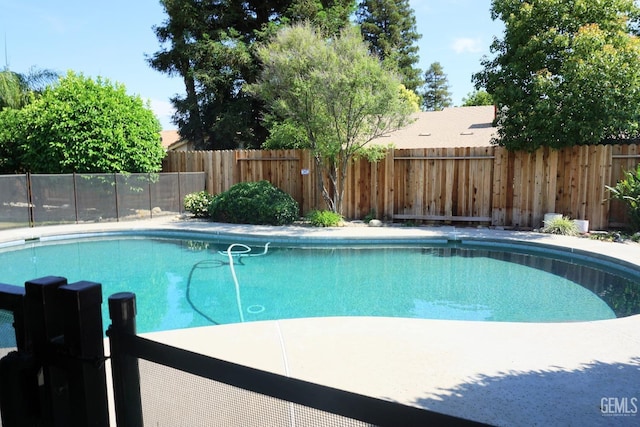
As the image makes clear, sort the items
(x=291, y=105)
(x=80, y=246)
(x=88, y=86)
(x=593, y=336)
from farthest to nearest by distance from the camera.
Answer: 1. (x=88, y=86)
2. (x=291, y=105)
3. (x=80, y=246)
4. (x=593, y=336)

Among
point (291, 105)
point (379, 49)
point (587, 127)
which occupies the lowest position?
point (587, 127)

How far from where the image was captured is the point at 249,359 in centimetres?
357

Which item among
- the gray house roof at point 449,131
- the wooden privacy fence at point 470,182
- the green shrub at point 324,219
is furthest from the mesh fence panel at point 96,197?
the gray house roof at point 449,131

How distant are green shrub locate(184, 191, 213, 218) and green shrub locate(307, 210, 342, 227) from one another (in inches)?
139

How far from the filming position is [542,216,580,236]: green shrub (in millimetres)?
10122

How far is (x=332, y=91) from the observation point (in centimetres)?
1078

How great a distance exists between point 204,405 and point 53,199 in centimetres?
1279

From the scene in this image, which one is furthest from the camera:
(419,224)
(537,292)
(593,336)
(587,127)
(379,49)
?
(379,49)

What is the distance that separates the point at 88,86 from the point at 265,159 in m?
5.59

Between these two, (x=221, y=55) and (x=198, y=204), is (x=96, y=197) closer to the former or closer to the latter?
(x=198, y=204)

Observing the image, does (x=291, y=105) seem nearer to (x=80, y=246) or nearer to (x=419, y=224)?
(x=419, y=224)

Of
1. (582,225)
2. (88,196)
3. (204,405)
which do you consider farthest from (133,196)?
(204,405)

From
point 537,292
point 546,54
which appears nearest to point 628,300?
point 537,292

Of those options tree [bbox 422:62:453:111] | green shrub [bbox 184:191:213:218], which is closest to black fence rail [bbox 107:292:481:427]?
green shrub [bbox 184:191:213:218]
